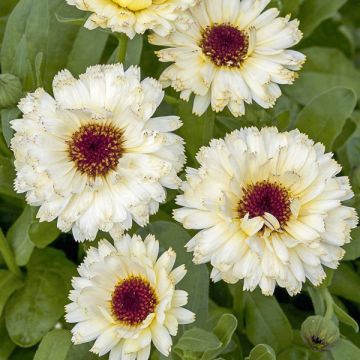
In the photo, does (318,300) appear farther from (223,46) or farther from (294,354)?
(223,46)

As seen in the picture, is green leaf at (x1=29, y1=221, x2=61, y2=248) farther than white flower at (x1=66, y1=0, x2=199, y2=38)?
Yes

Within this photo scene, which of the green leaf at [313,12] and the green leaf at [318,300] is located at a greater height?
the green leaf at [313,12]

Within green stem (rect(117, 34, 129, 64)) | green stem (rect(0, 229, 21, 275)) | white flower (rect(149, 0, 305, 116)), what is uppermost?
white flower (rect(149, 0, 305, 116))

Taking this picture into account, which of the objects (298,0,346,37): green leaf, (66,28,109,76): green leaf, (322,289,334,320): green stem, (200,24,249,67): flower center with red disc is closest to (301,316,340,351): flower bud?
(322,289,334,320): green stem

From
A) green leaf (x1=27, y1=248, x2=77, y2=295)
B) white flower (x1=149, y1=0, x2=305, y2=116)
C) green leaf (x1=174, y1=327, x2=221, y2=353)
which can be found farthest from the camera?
green leaf (x1=27, y1=248, x2=77, y2=295)

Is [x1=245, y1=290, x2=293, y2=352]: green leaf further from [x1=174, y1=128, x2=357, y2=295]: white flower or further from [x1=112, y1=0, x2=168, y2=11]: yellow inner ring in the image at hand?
[x1=112, y1=0, x2=168, y2=11]: yellow inner ring

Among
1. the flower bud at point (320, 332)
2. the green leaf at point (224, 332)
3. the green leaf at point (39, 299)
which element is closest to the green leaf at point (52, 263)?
the green leaf at point (39, 299)

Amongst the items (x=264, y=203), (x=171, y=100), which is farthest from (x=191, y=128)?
(x=264, y=203)

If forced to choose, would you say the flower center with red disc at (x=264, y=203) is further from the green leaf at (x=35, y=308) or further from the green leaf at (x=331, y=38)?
the green leaf at (x=331, y=38)
